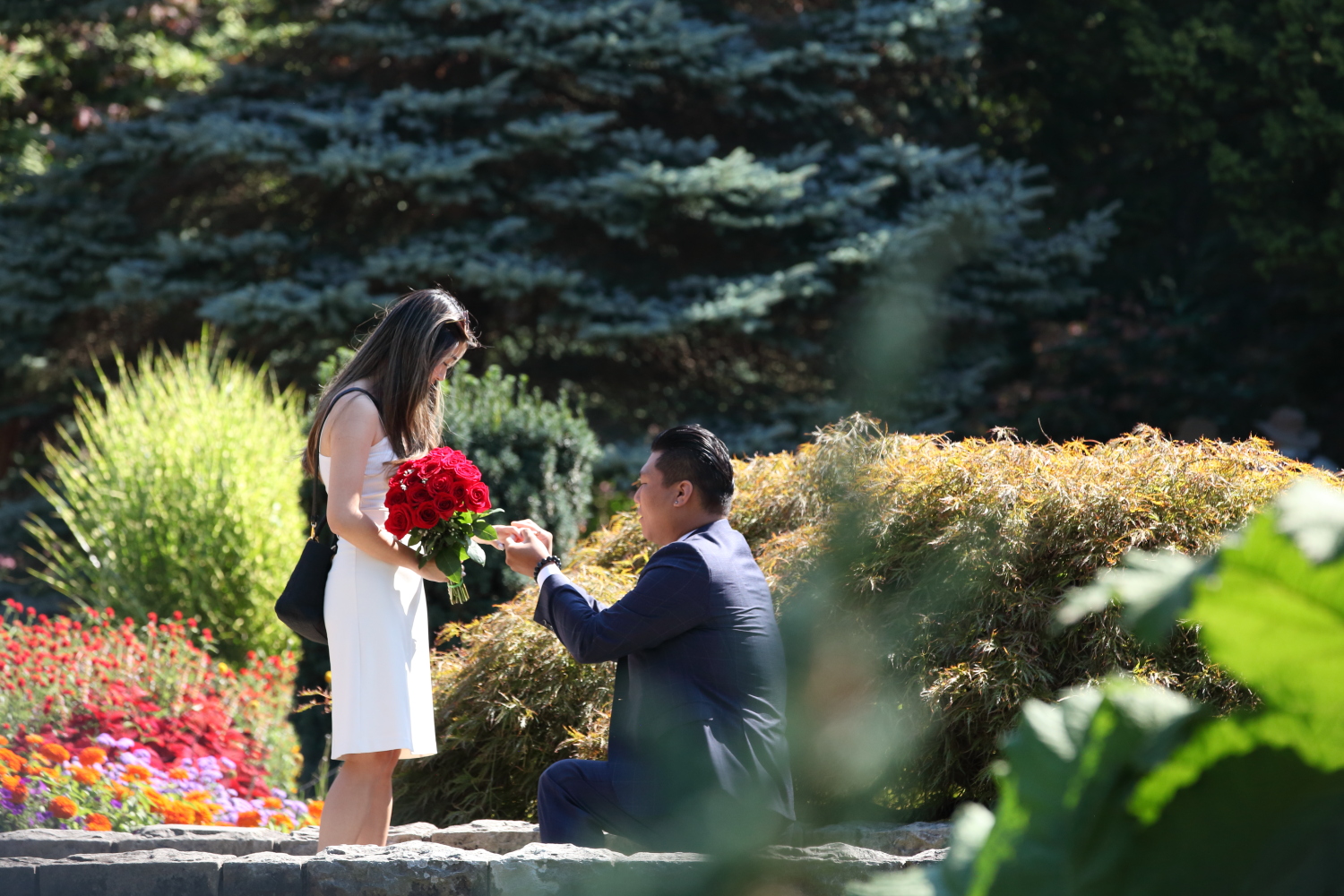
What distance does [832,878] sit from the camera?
49 cm

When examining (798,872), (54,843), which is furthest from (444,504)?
(798,872)

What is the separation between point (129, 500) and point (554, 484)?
2.81 meters

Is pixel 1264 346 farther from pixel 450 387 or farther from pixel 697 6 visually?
pixel 450 387

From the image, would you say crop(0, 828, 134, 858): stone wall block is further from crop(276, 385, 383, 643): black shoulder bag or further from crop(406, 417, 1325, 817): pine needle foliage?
crop(406, 417, 1325, 817): pine needle foliage

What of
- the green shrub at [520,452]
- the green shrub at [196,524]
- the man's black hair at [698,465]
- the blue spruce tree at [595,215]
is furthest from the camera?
the blue spruce tree at [595,215]

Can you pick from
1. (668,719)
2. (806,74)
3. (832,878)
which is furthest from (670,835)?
(806,74)

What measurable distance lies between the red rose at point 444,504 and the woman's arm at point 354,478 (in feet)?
0.78

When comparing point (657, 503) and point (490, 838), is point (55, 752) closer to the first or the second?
point (490, 838)

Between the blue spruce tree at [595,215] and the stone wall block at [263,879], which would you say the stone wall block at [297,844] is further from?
the blue spruce tree at [595,215]

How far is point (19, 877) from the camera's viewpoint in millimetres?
2516

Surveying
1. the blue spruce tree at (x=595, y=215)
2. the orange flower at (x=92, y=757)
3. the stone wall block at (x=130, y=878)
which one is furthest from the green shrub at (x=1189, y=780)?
the blue spruce tree at (x=595, y=215)

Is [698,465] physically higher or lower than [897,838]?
higher

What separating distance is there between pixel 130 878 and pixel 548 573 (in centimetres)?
117

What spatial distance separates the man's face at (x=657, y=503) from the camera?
3.03m
